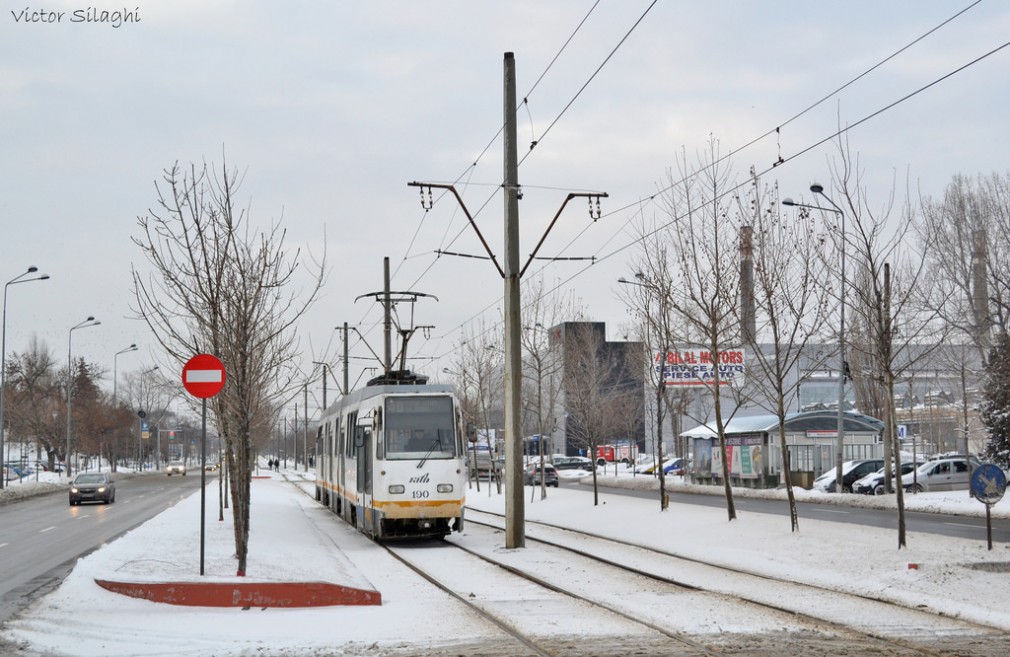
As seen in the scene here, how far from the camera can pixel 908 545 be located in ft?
58.5

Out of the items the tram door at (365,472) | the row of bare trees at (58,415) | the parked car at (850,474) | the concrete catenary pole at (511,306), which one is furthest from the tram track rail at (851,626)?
the row of bare trees at (58,415)

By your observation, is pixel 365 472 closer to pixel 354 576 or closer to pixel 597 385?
pixel 354 576

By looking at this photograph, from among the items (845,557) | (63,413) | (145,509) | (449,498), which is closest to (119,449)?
(63,413)

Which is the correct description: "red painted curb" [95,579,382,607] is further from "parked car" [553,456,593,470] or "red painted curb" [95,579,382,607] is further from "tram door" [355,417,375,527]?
"parked car" [553,456,593,470]

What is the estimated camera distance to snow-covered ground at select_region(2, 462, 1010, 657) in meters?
10.6

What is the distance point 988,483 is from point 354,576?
→ 9.64 m

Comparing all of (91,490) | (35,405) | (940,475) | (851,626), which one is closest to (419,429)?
(851,626)

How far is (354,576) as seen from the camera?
15.5 metres

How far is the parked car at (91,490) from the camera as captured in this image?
44.9m

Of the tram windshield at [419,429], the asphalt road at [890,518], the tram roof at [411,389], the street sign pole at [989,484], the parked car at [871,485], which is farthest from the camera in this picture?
the parked car at [871,485]

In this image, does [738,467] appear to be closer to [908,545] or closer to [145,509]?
[145,509]

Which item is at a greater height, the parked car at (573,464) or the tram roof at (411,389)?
the tram roof at (411,389)

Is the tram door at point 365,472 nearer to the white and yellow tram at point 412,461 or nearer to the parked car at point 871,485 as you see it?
the white and yellow tram at point 412,461

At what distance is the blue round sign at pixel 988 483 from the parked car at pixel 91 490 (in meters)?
37.4
